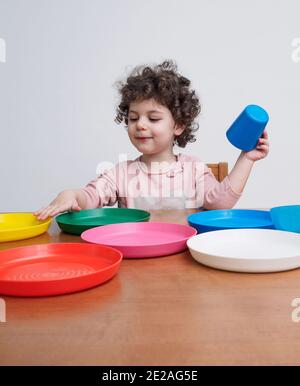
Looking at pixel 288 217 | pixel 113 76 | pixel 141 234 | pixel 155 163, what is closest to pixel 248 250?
pixel 288 217

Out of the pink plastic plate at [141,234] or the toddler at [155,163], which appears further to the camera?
the toddler at [155,163]

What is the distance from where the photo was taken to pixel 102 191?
1.36 m

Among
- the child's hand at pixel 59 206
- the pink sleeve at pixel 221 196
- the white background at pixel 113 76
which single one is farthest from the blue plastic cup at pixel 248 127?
the white background at pixel 113 76

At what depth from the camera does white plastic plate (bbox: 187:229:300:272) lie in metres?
0.52

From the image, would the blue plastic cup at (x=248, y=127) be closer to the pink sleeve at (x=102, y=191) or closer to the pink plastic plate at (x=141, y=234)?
the pink plastic plate at (x=141, y=234)

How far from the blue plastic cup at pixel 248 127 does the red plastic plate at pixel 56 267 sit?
0.47 metres

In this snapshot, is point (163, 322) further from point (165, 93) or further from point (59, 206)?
point (165, 93)

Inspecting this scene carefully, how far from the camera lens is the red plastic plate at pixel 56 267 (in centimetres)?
46

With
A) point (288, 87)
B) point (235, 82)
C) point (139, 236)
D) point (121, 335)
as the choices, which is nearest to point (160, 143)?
point (139, 236)

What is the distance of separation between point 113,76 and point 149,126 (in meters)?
1.19

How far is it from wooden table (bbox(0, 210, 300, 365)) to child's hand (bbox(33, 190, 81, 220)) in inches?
15.5

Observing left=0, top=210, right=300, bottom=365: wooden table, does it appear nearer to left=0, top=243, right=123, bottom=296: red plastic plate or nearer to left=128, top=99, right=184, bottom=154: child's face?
left=0, top=243, right=123, bottom=296: red plastic plate

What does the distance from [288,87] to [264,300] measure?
232 cm

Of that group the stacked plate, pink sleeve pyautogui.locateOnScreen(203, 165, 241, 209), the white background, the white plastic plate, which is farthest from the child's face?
the white background
